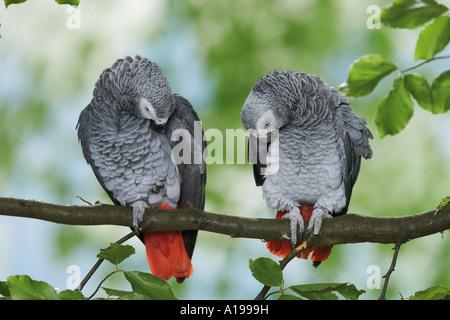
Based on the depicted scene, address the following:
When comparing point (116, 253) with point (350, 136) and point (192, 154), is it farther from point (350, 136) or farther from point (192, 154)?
point (350, 136)

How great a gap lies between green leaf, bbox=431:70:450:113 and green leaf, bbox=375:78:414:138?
55 millimetres

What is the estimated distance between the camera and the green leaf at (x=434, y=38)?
1.02 meters

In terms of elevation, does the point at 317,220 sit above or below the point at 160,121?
below

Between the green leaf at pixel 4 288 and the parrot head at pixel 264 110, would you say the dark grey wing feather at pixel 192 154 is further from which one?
the green leaf at pixel 4 288

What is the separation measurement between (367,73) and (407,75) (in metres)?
0.09

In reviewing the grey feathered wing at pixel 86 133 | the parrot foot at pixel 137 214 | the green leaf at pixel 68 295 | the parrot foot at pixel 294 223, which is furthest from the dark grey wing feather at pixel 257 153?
the green leaf at pixel 68 295

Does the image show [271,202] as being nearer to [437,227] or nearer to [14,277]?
[437,227]

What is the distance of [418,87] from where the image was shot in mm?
1058

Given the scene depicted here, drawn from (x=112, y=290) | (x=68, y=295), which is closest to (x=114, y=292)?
(x=112, y=290)

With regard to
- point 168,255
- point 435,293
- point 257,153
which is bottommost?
point 168,255

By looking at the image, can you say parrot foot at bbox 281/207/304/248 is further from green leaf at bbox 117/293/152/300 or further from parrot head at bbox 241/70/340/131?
green leaf at bbox 117/293/152/300

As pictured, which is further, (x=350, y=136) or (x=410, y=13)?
(x=350, y=136)

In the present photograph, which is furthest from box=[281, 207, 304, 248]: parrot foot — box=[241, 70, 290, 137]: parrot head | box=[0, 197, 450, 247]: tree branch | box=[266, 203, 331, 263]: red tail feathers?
box=[241, 70, 290, 137]: parrot head
